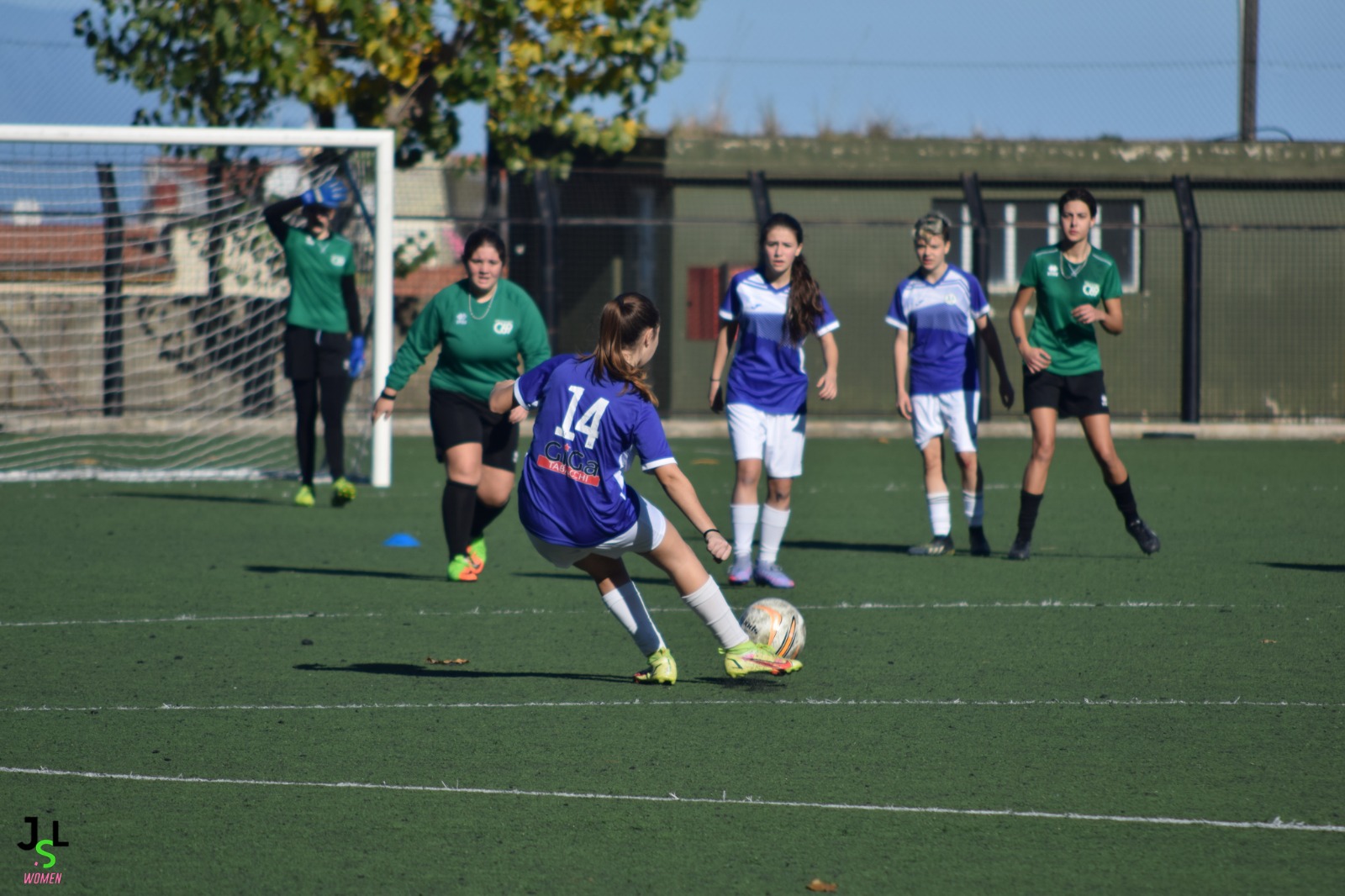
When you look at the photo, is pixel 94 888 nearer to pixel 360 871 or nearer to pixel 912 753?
pixel 360 871

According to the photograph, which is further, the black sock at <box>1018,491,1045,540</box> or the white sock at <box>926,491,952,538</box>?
the white sock at <box>926,491,952,538</box>

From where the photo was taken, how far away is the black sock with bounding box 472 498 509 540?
888cm

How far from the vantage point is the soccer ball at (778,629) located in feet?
20.6

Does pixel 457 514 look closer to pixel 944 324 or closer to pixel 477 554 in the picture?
pixel 477 554

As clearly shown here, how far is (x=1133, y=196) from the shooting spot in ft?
74.7

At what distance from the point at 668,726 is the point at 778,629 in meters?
0.97

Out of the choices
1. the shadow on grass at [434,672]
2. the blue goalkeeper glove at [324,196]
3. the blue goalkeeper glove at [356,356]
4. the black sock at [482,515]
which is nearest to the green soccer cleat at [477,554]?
the black sock at [482,515]

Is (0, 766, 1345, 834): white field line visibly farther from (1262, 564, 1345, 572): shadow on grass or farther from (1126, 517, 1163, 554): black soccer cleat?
(1126, 517, 1163, 554): black soccer cleat

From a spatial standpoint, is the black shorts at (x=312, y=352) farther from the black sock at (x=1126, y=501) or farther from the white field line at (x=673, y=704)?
the white field line at (x=673, y=704)

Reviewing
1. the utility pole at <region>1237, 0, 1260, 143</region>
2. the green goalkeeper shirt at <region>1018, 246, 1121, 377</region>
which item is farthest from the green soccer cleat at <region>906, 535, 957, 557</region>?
the utility pole at <region>1237, 0, 1260, 143</region>

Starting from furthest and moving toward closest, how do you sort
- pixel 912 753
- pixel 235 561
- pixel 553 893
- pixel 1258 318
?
pixel 1258 318 < pixel 235 561 < pixel 912 753 < pixel 553 893

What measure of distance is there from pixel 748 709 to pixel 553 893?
6.63 ft

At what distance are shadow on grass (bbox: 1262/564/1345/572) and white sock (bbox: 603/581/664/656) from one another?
4534mm

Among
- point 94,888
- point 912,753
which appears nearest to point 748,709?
point 912,753
